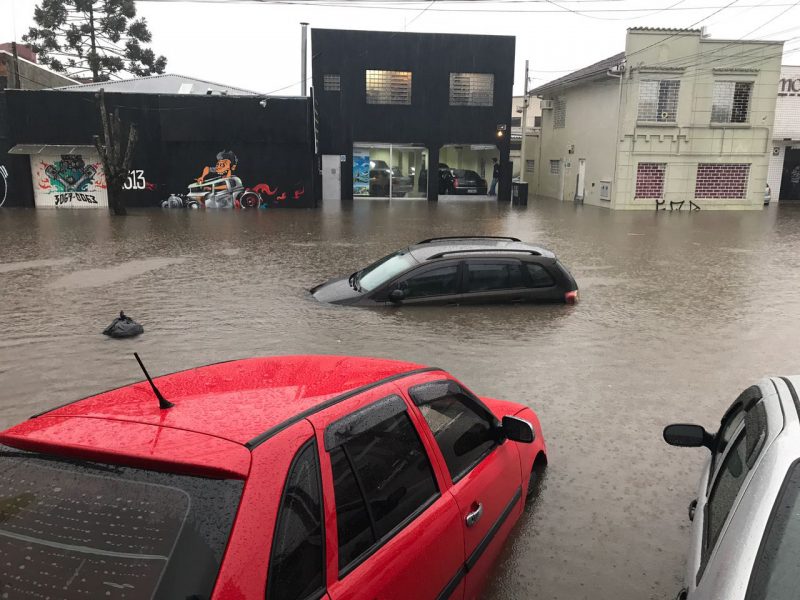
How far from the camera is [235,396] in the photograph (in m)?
2.65

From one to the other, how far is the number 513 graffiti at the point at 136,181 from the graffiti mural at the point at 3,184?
17.1 feet

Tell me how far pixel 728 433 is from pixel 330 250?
1391 centimetres

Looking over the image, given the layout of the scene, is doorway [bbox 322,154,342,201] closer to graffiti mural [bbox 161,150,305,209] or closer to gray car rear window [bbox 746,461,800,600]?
graffiti mural [bbox 161,150,305,209]

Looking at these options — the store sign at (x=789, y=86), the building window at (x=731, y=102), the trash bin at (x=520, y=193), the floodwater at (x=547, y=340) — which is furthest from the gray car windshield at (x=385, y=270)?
the store sign at (x=789, y=86)

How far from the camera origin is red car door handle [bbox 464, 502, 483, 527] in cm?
309

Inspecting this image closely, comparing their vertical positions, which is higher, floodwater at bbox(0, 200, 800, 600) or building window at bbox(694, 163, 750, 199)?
building window at bbox(694, 163, 750, 199)

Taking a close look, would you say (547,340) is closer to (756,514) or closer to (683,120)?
(756,514)

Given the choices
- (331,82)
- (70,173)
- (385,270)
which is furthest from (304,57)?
(385,270)

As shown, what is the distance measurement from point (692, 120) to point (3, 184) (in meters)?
32.4

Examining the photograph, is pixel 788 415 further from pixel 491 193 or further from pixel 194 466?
pixel 491 193

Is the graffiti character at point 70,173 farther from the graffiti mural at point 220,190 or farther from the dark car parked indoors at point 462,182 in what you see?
the dark car parked indoors at point 462,182

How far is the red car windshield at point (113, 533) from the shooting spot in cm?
186

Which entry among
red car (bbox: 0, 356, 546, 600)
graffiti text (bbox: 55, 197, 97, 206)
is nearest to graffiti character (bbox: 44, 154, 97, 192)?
graffiti text (bbox: 55, 197, 97, 206)

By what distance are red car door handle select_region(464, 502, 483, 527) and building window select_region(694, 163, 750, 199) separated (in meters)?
32.5
